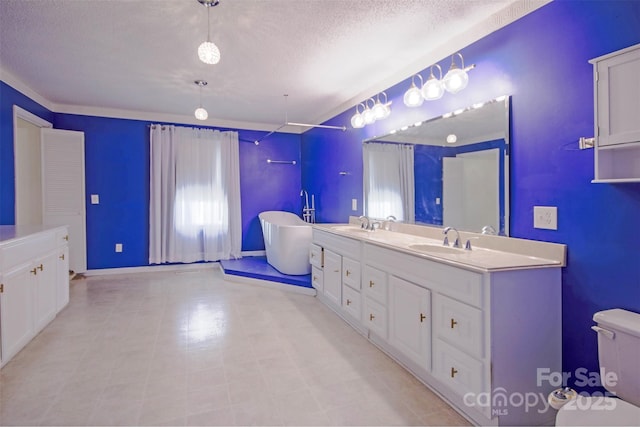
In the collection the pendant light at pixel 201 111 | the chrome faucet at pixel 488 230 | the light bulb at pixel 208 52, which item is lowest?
the chrome faucet at pixel 488 230

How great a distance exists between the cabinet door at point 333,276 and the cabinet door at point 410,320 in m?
0.84

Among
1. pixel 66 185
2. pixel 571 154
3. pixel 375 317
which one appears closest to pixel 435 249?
pixel 375 317

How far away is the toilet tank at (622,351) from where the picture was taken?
1.28 metres

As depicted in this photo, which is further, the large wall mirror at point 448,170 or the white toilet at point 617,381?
the large wall mirror at point 448,170

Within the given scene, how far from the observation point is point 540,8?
185 centimetres

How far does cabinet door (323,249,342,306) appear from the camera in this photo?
307 centimetres

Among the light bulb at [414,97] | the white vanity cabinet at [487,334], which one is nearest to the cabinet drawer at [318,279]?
the white vanity cabinet at [487,334]

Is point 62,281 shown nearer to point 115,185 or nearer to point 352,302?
point 115,185

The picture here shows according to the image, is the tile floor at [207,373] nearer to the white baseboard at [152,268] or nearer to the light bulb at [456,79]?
the white baseboard at [152,268]

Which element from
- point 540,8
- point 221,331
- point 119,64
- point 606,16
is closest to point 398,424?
point 221,331

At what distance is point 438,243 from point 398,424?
49.2 inches

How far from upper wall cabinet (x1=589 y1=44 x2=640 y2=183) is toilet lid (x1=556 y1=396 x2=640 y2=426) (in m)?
0.85

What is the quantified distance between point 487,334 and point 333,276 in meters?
1.78

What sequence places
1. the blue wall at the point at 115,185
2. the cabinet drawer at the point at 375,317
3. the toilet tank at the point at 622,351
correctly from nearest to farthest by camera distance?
the toilet tank at the point at 622,351
the cabinet drawer at the point at 375,317
the blue wall at the point at 115,185
